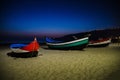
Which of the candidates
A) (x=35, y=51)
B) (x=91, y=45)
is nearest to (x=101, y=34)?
(x=91, y=45)

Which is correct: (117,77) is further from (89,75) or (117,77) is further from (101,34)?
(101,34)

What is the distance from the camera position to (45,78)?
6.28 m

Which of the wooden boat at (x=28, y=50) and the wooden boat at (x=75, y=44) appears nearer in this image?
the wooden boat at (x=28, y=50)

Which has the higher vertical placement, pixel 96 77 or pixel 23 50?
pixel 23 50

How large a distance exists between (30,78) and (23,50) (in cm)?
567

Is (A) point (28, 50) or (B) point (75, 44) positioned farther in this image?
(B) point (75, 44)

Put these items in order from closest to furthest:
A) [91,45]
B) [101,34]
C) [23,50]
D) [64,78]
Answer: [64,78], [23,50], [91,45], [101,34]

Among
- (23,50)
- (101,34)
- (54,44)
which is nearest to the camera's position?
(23,50)

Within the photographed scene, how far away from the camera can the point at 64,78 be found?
6273 millimetres

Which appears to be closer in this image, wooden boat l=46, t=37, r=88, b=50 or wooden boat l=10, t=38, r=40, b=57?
wooden boat l=10, t=38, r=40, b=57

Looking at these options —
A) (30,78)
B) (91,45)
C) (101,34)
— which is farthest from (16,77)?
(101,34)

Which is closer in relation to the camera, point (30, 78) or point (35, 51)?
point (30, 78)

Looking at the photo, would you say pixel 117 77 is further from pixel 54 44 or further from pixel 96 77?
pixel 54 44

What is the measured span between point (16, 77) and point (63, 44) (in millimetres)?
10819
